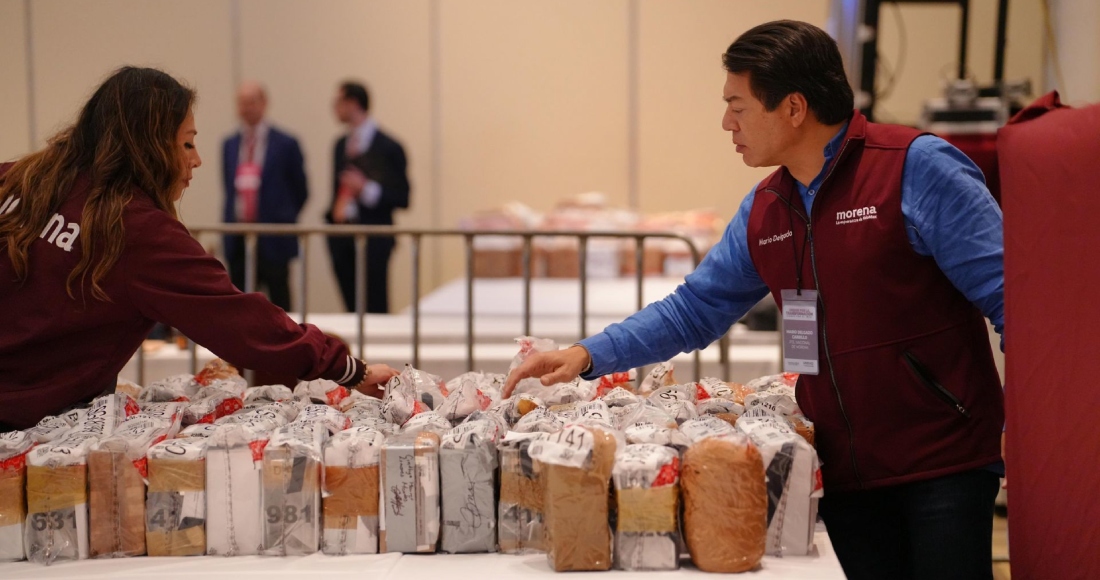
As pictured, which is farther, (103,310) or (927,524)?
(103,310)

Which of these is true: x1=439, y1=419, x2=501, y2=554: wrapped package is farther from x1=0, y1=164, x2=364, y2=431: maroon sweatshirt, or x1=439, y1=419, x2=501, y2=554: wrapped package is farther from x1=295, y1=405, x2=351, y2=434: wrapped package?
x1=0, y1=164, x2=364, y2=431: maroon sweatshirt

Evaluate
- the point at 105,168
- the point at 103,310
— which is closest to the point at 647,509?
the point at 103,310

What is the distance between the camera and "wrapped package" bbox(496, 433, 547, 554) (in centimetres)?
167

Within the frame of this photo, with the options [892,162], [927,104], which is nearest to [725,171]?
[927,104]

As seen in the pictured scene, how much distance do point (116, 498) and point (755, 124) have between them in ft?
4.22

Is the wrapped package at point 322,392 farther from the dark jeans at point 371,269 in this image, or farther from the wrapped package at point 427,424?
the dark jeans at point 371,269

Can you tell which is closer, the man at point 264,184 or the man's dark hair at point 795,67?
the man's dark hair at point 795,67

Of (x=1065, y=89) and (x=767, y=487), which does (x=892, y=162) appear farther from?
(x=1065, y=89)

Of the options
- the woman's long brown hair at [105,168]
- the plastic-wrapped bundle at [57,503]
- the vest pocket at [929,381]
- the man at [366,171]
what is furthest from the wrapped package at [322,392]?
the man at [366,171]

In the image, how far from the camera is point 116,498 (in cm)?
168

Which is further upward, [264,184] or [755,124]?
[755,124]

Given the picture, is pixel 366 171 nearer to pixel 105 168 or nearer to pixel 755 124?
pixel 105 168

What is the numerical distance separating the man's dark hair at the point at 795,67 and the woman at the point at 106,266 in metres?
1.02

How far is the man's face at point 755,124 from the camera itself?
1861mm
